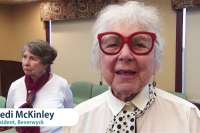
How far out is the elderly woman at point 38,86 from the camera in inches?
62.3

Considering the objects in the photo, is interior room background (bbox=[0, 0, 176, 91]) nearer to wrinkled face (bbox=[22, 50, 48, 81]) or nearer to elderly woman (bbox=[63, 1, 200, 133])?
wrinkled face (bbox=[22, 50, 48, 81])

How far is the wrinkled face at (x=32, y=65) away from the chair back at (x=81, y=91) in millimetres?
2218

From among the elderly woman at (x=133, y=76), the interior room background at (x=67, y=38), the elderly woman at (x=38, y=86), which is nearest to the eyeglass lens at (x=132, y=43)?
the elderly woman at (x=133, y=76)

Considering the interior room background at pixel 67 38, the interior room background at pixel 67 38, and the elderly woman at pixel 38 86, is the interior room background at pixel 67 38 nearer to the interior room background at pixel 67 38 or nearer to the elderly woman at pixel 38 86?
the interior room background at pixel 67 38

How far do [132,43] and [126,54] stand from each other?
0.18 ft

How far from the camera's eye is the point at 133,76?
0.80 m

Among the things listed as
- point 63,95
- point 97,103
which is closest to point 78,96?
point 63,95

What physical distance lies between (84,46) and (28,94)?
8.59ft

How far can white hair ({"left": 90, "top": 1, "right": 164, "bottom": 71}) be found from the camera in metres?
0.82

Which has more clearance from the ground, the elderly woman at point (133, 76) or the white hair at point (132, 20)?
the white hair at point (132, 20)

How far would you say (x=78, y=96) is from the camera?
402cm

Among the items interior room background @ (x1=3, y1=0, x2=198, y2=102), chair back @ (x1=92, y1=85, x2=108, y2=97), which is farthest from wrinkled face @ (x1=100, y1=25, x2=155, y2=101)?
chair back @ (x1=92, y1=85, x2=108, y2=97)

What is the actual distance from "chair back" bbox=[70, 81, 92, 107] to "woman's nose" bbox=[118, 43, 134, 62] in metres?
3.18

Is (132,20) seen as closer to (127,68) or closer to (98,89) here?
(127,68)
